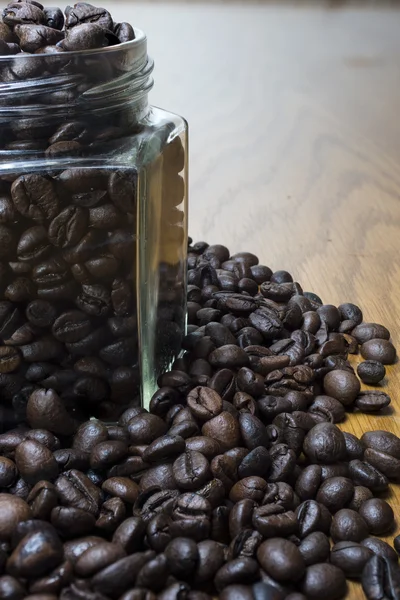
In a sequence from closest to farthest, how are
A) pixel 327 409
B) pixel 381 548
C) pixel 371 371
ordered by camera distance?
1. pixel 381 548
2. pixel 327 409
3. pixel 371 371

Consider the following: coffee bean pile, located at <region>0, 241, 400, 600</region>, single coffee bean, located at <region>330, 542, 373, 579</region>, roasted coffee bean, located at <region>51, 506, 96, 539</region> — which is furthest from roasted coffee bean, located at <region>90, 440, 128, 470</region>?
single coffee bean, located at <region>330, 542, 373, 579</region>

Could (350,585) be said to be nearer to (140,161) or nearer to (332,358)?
(332,358)

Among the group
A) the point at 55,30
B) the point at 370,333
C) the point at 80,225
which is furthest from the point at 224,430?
the point at 55,30

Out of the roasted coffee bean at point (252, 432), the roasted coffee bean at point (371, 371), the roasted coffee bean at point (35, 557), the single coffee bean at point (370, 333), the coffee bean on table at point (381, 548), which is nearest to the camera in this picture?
the roasted coffee bean at point (35, 557)

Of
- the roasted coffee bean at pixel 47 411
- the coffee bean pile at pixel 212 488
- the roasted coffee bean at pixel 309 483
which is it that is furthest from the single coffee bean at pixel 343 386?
the roasted coffee bean at pixel 47 411

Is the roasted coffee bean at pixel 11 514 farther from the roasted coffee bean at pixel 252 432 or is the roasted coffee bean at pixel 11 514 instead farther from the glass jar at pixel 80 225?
the roasted coffee bean at pixel 252 432

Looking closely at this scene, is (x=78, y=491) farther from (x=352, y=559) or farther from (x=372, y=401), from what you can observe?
(x=372, y=401)

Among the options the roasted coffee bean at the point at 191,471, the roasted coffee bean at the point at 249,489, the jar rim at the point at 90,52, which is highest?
the jar rim at the point at 90,52
